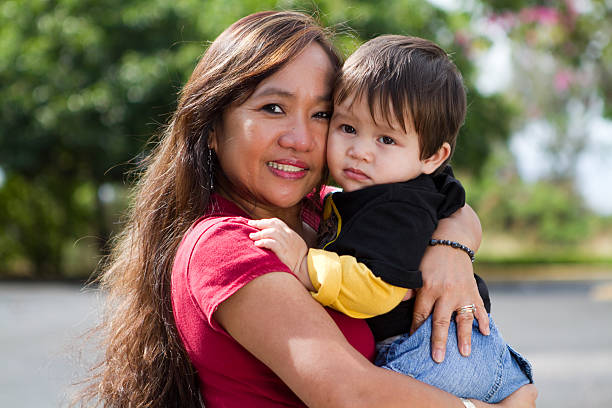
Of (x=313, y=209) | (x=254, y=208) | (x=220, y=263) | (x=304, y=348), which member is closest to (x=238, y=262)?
(x=220, y=263)

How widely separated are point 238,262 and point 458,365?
2.35ft

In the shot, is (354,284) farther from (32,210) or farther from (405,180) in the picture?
(32,210)

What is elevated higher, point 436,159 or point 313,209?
point 436,159

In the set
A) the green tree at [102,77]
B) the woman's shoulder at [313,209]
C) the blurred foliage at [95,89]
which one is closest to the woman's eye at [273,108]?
the woman's shoulder at [313,209]

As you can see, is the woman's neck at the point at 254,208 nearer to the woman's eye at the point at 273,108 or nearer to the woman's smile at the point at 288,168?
the woman's smile at the point at 288,168

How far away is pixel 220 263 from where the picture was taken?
5.70ft

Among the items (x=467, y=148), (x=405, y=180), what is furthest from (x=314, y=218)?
(x=467, y=148)

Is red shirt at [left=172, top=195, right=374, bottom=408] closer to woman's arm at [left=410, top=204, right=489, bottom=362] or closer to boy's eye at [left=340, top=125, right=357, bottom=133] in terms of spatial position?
woman's arm at [left=410, top=204, right=489, bottom=362]

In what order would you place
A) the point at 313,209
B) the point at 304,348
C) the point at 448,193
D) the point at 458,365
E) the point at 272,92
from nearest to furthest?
the point at 304,348, the point at 458,365, the point at 272,92, the point at 448,193, the point at 313,209

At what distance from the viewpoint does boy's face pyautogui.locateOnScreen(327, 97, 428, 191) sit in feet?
7.05

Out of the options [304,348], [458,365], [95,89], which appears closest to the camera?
[304,348]

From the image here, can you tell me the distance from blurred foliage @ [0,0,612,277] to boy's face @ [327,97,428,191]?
31.3 feet

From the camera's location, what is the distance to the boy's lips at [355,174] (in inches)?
85.5

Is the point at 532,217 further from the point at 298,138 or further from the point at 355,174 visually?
the point at 298,138
